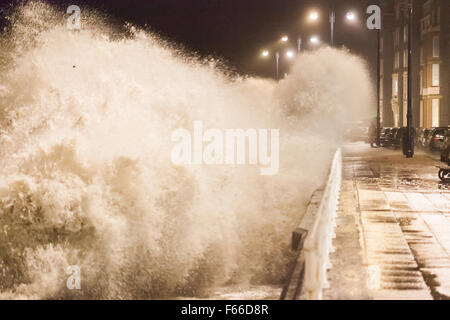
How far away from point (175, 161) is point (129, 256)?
3.34 meters

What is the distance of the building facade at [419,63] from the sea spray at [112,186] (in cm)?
2880

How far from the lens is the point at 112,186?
409 inches

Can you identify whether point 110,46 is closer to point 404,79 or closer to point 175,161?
point 175,161

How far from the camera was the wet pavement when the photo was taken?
21.5ft

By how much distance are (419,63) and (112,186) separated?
51779 millimetres

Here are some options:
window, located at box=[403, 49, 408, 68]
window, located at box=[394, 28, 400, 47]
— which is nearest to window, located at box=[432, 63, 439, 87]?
window, located at box=[403, 49, 408, 68]

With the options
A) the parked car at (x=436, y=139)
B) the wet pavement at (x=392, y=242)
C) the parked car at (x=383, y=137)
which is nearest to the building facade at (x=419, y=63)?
the parked car at (x=383, y=137)

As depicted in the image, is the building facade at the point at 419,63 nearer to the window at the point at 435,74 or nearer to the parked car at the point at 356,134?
the window at the point at 435,74

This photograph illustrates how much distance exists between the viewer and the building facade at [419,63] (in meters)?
49.5
